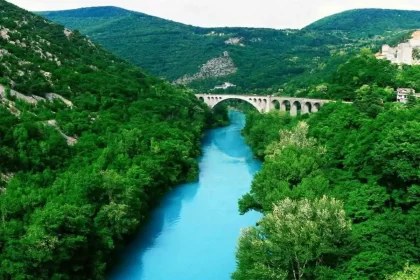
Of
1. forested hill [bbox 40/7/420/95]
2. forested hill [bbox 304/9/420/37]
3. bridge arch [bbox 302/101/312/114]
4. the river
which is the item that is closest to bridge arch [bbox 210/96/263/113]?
bridge arch [bbox 302/101/312/114]

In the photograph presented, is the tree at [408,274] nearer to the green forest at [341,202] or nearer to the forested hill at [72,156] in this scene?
the green forest at [341,202]

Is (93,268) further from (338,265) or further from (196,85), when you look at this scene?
(196,85)

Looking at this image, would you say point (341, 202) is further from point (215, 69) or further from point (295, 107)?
point (215, 69)

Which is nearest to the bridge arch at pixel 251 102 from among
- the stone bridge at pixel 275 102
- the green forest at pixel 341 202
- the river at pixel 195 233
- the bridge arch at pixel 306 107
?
the stone bridge at pixel 275 102

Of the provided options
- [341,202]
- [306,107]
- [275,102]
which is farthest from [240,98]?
[341,202]

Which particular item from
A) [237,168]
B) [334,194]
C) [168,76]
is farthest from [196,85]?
[334,194]

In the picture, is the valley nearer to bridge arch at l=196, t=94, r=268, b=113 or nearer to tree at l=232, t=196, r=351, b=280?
tree at l=232, t=196, r=351, b=280
